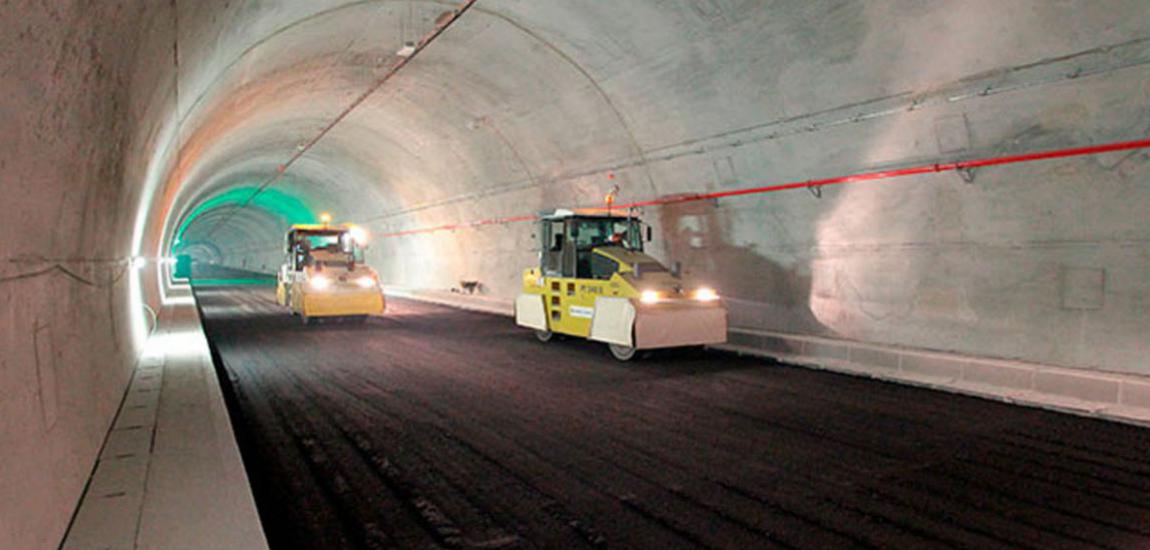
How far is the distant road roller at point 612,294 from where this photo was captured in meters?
9.73

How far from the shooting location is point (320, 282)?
14.7 meters

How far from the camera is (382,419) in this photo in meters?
6.45

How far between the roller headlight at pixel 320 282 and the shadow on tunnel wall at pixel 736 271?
747cm

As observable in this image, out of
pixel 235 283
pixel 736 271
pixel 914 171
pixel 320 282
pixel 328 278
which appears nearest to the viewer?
pixel 914 171

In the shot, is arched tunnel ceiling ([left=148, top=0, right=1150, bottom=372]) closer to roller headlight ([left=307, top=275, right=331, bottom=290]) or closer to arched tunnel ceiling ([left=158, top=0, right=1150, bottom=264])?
arched tunnel ceiling ([left=158, top=0, right=1150, bottom=264])

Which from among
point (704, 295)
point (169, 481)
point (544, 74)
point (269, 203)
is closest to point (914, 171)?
point (704, 295)

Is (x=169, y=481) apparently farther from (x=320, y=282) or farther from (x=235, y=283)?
(x=235, y=283)

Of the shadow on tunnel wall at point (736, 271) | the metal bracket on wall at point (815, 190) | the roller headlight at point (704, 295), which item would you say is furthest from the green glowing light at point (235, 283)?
the metal bracket on wall at point (815, 190)

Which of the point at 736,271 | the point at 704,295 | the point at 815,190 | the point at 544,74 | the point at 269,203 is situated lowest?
the point at 704,295

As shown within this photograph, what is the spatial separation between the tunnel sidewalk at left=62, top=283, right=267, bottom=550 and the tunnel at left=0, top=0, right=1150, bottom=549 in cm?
3

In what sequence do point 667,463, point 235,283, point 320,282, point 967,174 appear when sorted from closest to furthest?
point 667,463 → point 967,174 → point 320,282 → point 235,283

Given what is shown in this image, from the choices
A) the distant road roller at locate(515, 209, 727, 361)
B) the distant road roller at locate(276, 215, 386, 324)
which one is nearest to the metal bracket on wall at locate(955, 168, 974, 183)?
the distant road roller at locate(515, 209, 727, 361)

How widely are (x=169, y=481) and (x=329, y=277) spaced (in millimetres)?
11444

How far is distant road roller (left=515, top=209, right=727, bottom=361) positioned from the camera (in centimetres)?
973
